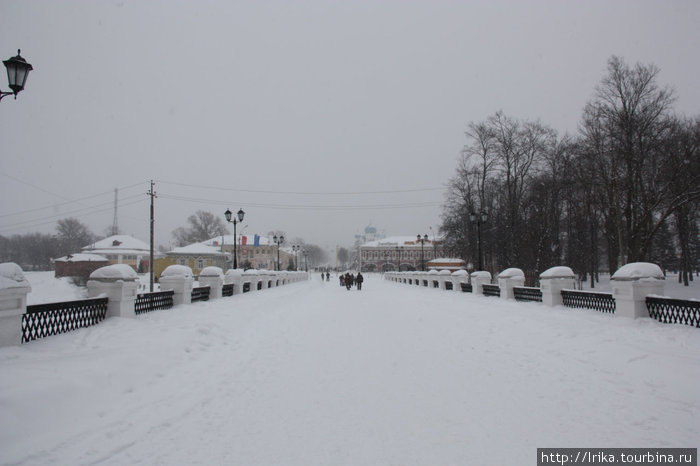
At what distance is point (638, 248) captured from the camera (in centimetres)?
2480

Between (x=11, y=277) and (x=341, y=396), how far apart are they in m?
5.52

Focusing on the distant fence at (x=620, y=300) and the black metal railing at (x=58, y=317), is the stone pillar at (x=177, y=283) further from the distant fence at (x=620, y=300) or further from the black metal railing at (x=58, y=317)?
the distant fence at (x=620, y=300)

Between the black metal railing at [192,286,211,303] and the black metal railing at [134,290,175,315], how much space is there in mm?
1893

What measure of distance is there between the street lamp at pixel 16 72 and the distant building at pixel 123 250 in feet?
230

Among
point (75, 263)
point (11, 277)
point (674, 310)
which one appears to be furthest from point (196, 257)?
point (674, 310)

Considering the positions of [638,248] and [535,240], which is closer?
[638,248]

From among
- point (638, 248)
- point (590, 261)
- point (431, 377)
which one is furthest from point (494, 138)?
point (431, 377)

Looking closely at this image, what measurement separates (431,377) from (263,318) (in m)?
7.97

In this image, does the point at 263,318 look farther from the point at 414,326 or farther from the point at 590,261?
the point at 590,261

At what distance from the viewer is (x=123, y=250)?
70.9m

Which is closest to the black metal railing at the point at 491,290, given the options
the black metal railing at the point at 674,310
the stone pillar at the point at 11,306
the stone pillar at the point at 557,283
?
the stone pillar at the point at 557,283

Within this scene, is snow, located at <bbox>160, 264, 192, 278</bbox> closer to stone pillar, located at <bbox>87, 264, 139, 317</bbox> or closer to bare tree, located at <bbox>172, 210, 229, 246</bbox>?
stone pillar, located at <bbox>87, 264, 139, 317</bbox>

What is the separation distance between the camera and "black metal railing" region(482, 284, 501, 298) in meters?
18.5

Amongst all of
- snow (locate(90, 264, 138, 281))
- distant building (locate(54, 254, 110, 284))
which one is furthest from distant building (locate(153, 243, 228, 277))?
snow (locate(90, 264, 138, 281))
